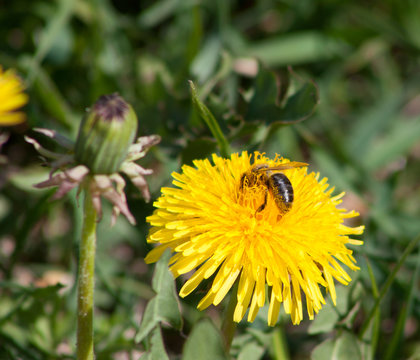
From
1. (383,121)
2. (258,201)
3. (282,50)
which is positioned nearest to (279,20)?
(282,50)

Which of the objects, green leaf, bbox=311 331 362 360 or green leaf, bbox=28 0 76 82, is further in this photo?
green leaf, bbox=28 0 76 82

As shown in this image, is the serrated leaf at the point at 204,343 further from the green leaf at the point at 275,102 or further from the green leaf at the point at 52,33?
the green leaf at the point at 52,33

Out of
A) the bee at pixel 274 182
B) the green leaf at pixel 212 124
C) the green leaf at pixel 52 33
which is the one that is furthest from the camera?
the green leaf at pixel 52 33

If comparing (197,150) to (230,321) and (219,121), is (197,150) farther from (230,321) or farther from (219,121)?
(230,321)

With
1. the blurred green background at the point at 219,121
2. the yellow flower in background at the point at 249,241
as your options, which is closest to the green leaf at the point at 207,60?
the blurred green background at the point at 219,121

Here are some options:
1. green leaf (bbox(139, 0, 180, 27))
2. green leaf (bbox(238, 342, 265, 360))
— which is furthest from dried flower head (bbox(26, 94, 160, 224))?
green leaf (bbox(139, 0, 180, 27))

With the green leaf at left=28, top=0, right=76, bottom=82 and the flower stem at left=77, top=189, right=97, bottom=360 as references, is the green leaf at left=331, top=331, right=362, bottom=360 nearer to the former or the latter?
the flower stem at left=77, top=189, right=97, bottom=360
